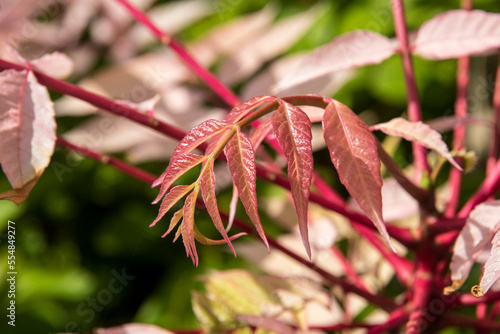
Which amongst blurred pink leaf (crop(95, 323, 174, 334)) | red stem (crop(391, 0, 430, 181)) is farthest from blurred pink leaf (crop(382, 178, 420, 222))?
blurred pink leaf (crop(95, 323, 174, 334))

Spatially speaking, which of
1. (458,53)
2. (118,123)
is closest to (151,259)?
(118,123)

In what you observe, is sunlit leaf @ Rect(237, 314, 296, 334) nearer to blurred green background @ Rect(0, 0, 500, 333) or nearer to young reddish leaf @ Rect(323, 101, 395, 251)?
young reddish leaf @ Rect(323, 101, 395, 251)

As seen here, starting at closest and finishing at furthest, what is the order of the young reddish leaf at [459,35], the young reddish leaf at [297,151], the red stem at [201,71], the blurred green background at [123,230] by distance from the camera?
the young reddish leaf at [297,151]
the young reddish leaf at [459,35]
the red stem at [201,71]
the blurred green background at [123,230]

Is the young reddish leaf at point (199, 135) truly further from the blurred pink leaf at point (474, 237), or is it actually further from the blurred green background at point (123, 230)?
the blurred green background at point (123, 230)

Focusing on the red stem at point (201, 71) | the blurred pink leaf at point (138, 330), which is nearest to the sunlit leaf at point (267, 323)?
the blurred pink leaf at point (138, 330)

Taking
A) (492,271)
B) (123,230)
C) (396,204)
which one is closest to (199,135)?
(492,271)

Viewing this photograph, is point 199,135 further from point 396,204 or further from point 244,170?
point 396,204
